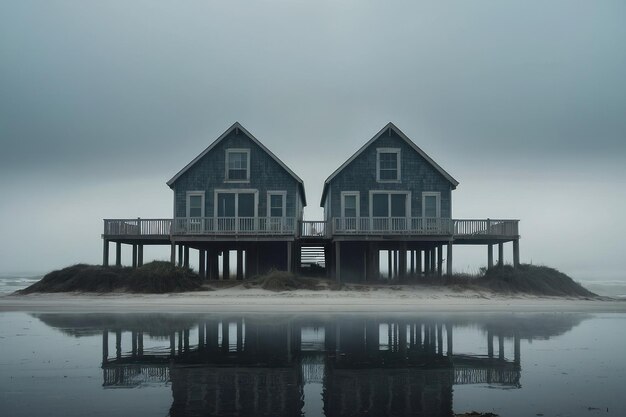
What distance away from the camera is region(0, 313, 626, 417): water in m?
9.12

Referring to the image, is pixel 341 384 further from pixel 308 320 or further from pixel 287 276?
pixel 287 276

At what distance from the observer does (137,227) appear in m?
34.7

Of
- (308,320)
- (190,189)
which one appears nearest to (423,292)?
(308,320)

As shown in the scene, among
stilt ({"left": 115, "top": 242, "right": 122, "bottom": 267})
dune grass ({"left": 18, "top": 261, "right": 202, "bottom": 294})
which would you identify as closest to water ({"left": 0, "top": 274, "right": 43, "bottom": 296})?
dune grass ({"left": 18, "top": 261, "right": 202, "bottom": 294})

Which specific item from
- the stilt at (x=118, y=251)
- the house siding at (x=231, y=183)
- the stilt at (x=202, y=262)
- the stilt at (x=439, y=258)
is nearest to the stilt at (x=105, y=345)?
the house siding at (x=231, y=183)

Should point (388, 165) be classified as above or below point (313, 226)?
above

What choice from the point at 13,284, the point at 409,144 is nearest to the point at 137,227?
the point at 409,144

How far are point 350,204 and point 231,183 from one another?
7.10 meters

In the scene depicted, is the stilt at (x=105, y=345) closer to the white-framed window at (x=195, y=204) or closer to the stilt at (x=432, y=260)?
the white-framed window at (x=195, y=204)

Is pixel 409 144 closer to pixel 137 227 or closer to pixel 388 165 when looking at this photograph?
pixel 388 165

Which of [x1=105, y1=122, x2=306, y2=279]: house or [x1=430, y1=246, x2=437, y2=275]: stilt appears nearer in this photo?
[x1=105, y1=122, x2=306, y2=279]: house

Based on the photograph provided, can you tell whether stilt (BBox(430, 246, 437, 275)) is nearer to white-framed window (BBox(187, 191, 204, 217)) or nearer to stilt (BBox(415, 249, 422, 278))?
stilt (BBox(415, 249, 422, 278))

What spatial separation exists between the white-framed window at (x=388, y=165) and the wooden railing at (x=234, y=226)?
5783 millimetres

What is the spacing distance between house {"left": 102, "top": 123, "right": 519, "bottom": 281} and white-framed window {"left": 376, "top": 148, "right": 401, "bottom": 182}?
0.06m
